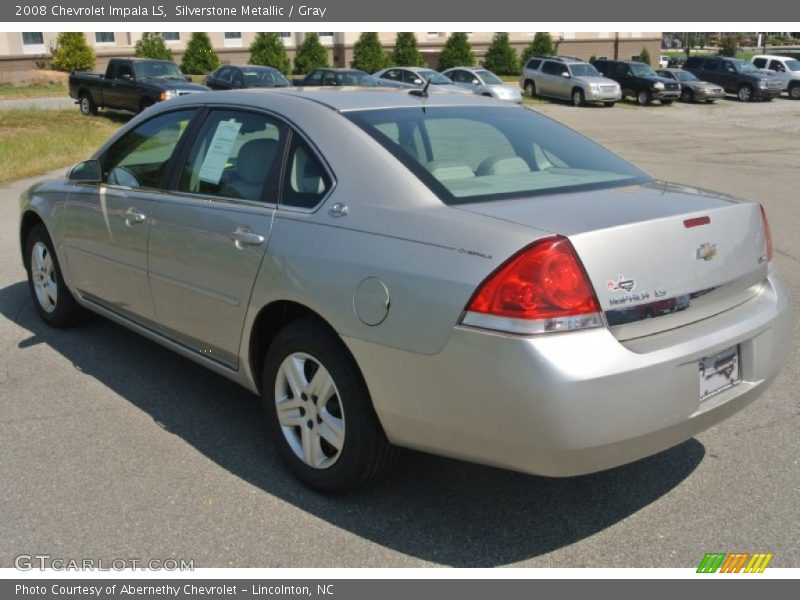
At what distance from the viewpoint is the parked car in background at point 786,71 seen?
134ft

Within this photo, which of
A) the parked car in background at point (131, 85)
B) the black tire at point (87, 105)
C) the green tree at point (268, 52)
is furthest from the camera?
the green tree at point (268, 52)

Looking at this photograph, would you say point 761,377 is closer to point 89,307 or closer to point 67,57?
point 89,307

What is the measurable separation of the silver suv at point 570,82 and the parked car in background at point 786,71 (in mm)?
11231

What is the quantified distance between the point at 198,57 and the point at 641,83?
24309 millimetres

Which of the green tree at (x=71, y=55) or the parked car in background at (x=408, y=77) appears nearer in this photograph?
the parked car in background at (x=408, y=77)

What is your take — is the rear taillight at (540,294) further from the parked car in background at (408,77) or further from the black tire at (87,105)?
the parked car in background at (408,77)

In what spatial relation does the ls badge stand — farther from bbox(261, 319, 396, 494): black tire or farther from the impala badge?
bbox(261, 319, 396, 494): black tire

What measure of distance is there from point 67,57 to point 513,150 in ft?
154

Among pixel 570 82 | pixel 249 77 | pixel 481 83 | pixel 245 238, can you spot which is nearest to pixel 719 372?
pixel 245 238

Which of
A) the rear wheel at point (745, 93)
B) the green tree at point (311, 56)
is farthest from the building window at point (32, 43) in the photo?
the rear wheel at point (745, 93)

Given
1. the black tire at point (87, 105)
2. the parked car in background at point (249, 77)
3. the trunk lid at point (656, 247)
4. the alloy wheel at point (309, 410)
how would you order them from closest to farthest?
the trunk lid at point (656, 247)
the alloy wheel at point (309, 410)
the black tire at point (87, 105)
the parked car in background at point (249, 77)

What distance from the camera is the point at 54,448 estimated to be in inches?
164

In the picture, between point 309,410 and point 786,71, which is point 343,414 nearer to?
point 309,410

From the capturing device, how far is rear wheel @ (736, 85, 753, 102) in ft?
126
